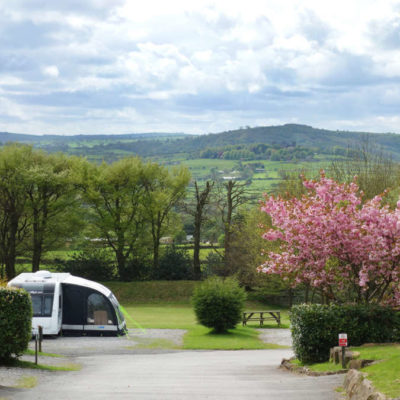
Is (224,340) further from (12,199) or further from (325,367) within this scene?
(12,199)

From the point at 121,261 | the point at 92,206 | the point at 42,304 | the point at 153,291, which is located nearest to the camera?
the point at 42,304

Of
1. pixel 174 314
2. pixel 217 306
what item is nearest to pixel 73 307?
pixel 217 306

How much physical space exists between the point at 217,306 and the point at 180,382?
61.8 feet

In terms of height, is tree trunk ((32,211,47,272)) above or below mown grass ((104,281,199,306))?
above

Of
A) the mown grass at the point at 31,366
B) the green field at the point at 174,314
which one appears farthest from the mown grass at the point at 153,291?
the mown grass at the point at 31,366

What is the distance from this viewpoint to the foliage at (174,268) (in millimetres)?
61312

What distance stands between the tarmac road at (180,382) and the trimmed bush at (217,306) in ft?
34.7

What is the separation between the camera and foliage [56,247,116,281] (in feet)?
198

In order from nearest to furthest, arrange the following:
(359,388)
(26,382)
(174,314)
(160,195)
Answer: (359,388)
(26,382)
(174,314)
(160,195)

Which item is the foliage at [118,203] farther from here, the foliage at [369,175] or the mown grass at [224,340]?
the mown grass at [224,340]

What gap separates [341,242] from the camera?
1922cm

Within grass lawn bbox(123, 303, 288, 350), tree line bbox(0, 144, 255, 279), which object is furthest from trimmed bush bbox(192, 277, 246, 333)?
tree line bbox(0, 144, 255, 279)

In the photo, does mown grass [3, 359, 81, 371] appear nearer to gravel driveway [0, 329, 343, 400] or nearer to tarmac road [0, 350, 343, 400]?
gravel driveway [0, 329, 343, 400]

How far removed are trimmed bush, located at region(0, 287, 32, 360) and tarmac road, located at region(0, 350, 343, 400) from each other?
142 centimetres
